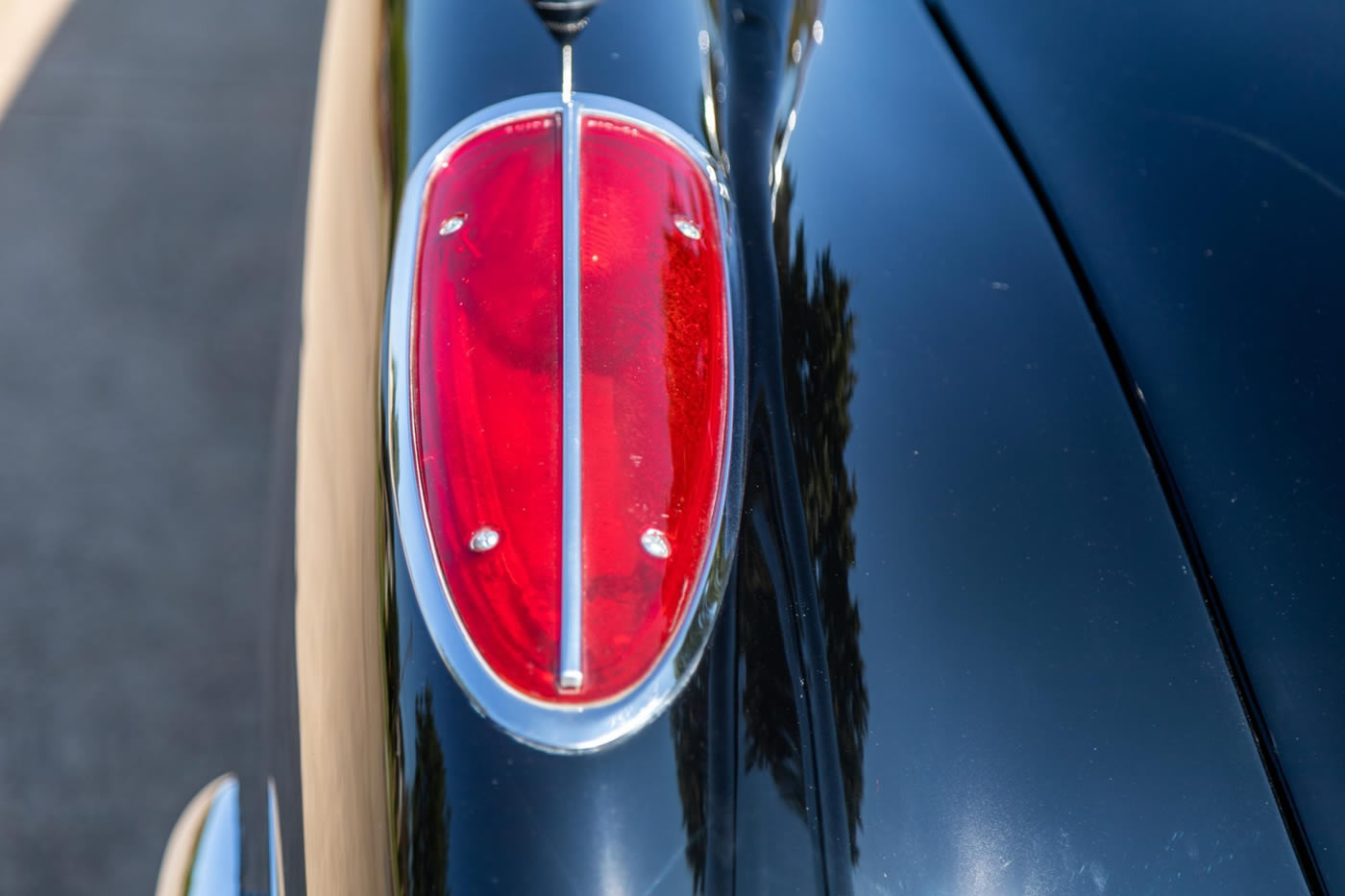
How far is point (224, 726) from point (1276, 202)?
180cm

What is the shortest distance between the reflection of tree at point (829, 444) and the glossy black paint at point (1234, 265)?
0.23m

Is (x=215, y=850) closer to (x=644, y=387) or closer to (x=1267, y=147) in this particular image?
(x=644, y=387)

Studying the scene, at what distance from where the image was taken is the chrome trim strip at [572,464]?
0.86 meters

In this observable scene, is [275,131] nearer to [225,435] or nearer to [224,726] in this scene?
[225,435]

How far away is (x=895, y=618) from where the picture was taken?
3.12 feet

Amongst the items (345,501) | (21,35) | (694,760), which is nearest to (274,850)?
(345,501)

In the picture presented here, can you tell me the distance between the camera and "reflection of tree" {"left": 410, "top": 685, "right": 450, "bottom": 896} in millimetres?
841

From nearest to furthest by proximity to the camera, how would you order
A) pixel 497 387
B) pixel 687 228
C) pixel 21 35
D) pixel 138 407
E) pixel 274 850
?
pixel 497 387 → pixel 687 228 → pixel 274 850 → pixel 138 407 → pixel 21 35

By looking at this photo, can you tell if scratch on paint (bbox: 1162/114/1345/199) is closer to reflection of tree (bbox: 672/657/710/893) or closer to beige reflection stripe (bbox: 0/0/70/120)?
reflection of tree (bbox: 672/657/710/893)

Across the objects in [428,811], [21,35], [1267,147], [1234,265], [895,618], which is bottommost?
[428,811]

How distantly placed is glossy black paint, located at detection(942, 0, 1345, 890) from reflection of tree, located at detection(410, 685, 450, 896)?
59cm

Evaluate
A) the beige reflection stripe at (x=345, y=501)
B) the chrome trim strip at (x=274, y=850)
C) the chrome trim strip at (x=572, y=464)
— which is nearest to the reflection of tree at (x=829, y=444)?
the chrome trim strip at (x=572, y=464)

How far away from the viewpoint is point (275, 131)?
3.04m

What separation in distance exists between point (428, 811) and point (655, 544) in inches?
9.8
